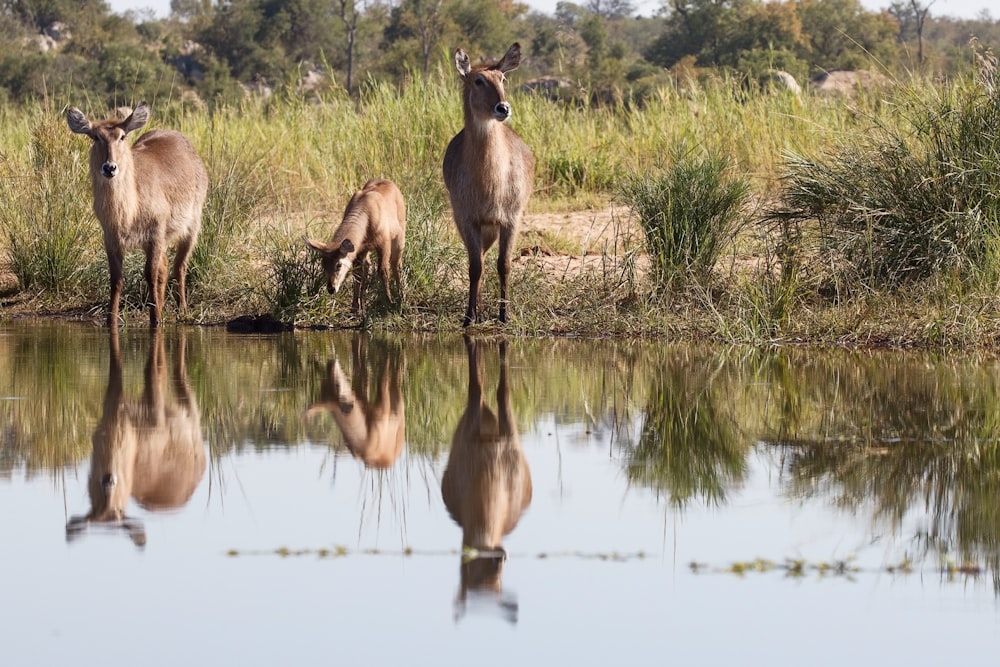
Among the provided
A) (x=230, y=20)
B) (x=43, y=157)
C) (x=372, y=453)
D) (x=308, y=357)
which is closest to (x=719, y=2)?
(x=230, y=20)

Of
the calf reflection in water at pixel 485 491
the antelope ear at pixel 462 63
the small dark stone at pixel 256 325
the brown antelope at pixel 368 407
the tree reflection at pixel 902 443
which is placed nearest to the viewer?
the calf reflection in water at pixel 485 491

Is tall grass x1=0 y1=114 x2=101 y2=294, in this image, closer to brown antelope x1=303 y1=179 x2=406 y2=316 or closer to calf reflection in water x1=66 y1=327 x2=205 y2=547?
brown antelope x1=303 y1=179 x2=406 y2=316

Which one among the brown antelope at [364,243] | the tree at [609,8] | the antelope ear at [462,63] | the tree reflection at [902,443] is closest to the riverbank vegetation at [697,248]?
the brown antelope at [364,243]

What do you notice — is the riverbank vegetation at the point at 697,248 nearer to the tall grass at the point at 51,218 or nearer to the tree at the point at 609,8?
the tall grass at the point at 51,218

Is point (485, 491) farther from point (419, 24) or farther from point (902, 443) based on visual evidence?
point (419, 24)

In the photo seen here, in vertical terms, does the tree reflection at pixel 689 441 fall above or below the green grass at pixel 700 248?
below

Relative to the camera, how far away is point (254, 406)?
262 inches

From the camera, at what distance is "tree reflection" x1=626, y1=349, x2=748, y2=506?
5.11m

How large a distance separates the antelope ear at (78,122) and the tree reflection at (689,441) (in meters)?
4.17

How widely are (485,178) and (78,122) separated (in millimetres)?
2644

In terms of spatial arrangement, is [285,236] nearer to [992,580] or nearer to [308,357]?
[308,357]

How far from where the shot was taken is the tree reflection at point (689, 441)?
511 cm

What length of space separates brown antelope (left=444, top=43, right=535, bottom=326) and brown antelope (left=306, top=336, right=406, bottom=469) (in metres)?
1.18

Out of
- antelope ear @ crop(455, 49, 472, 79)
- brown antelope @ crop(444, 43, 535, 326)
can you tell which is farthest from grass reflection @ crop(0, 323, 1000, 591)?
antelope ear @ crop(455, 49, 472, 79)
